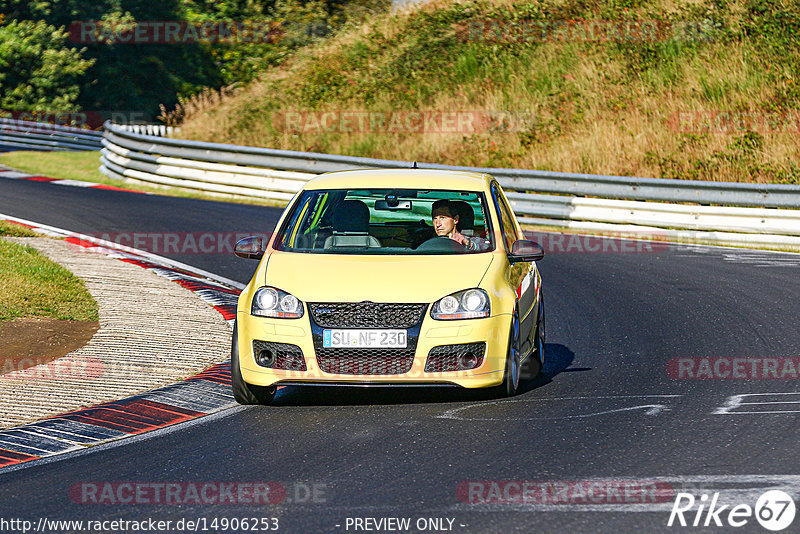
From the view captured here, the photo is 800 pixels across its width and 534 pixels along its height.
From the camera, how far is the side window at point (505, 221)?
8969 millimetres

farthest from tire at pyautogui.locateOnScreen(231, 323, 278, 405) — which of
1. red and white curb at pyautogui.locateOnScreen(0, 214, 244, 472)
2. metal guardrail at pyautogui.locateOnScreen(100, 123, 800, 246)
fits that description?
metal guardrail at pyautogui.locateOnScreen(100, 123, 800, 246)

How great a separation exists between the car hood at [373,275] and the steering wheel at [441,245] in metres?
0.27

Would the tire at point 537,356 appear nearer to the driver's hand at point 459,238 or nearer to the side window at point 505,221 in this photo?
the side window at point 505,221

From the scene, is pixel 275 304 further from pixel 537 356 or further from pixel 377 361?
pixel 537 356

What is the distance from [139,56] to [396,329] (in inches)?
1729

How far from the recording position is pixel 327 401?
330 inches

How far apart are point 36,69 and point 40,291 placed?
3505 centimetres

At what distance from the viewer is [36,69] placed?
44.7m

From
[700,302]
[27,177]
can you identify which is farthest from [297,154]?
[700,302]

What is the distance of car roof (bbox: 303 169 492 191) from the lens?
9.15 metres

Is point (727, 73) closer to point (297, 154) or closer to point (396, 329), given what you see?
point (297, 154)
